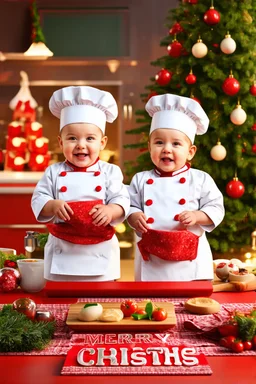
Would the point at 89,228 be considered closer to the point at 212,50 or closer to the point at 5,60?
the point at 212,50

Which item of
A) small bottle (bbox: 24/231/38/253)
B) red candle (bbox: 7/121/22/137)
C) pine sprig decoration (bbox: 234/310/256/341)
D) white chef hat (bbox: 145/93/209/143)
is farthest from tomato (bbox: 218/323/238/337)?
red candle (bbox: 7/121/22/137)

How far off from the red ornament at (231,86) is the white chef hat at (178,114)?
1930 millimetres

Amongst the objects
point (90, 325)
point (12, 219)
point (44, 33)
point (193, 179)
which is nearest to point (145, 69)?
point (44, 33)

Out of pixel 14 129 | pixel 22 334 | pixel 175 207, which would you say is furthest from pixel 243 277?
pixel 14 129

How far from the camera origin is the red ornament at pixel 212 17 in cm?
450

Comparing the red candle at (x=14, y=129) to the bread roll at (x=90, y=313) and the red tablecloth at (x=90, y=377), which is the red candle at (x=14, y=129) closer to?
the bread roll at (x=90, y=313)

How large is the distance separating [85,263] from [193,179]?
496 millimetres

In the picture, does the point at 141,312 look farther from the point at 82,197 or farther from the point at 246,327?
the point at 82,197

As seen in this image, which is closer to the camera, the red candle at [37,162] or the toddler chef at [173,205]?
the toddler chef at [173,205]

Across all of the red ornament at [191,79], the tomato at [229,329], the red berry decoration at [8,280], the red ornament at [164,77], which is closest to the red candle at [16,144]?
the red ornament at [164,77]

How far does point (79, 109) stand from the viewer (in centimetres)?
246

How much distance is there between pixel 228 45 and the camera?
447cm

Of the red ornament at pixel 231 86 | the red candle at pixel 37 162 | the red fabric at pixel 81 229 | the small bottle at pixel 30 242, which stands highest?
the red ornament at pixel 231 86

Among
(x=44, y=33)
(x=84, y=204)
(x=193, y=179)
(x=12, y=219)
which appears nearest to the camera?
(x=84, y=204)
